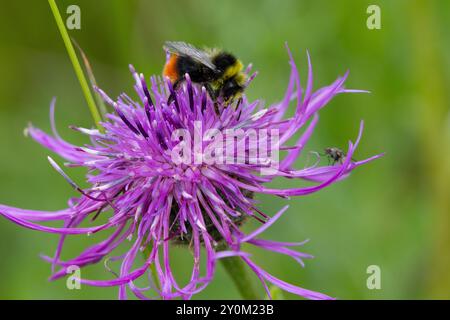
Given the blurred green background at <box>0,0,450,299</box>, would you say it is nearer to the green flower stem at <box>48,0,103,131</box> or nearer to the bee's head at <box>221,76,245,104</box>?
the bee's head at <box>221,76,245,104</box>

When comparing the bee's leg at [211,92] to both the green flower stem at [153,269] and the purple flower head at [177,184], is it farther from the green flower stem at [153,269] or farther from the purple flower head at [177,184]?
the green flower stem at [153,269]

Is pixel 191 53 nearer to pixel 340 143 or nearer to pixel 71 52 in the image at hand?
pixel 71 52

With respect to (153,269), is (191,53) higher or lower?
higher

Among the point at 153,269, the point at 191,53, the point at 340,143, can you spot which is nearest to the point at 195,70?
the point at 191,53

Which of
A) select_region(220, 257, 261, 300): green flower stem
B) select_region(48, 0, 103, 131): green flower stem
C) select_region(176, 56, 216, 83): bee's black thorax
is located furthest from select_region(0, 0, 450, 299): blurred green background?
select_region(48, 0, 103, 131): green flower stem

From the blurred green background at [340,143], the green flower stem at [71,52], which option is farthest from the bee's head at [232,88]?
the blurred green background at [340,143]

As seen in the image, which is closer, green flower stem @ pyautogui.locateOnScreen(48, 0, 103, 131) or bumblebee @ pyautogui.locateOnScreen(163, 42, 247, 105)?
green flower stem @ pyautogui.locateOnScreen(48, 0, 103, 131)

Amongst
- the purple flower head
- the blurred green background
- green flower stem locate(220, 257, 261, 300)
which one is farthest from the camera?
the blurred green background
